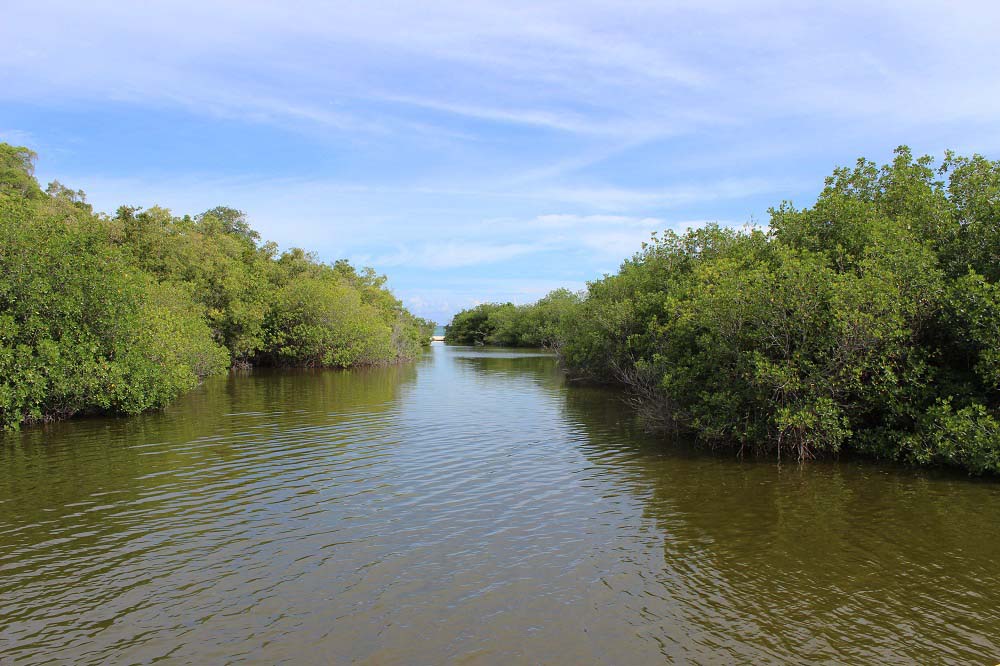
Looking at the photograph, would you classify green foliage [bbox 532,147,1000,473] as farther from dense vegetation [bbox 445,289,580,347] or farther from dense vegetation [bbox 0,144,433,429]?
dense vegetation [bbox 445,289,580,347]

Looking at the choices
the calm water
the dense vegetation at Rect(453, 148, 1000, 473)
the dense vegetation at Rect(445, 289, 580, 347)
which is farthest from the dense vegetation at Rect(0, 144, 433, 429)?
the dense vegetation at Rect(445, 289, 580, 347)

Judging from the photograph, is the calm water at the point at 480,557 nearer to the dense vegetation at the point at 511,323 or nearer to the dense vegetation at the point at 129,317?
the dense vegetation at the point at 129,317

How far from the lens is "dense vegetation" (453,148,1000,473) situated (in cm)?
1448

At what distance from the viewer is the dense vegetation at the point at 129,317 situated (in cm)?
1962

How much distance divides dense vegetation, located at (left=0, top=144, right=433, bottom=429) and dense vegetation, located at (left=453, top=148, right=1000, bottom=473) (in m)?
18.7

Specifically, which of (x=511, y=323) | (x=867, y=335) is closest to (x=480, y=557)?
(x=867, y=335)

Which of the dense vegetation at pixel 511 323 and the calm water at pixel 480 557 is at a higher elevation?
the dense vegetation at pixel 511 323

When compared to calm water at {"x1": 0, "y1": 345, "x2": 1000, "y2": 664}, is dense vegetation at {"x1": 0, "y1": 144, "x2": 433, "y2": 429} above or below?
above

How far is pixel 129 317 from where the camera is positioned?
852 inches

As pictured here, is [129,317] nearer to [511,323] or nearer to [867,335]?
[867,335]

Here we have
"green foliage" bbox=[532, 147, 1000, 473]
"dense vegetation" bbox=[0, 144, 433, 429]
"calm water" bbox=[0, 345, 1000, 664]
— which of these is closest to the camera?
"calm water" bbox=[0, 345, 1000, 664]

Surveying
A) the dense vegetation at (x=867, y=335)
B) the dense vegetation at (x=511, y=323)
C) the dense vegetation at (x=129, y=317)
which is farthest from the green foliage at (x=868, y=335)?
the dense vegetation at (x=511, y=323)

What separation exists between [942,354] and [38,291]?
26565mm

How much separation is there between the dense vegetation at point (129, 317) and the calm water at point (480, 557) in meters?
2.84
